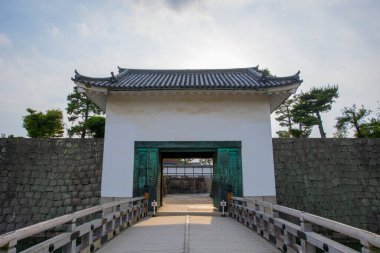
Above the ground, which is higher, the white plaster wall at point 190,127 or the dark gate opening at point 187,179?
the white plaster wall at point 190,127

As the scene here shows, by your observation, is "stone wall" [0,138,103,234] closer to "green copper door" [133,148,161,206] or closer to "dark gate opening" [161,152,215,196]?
"green copper door" [133,148,161,206]

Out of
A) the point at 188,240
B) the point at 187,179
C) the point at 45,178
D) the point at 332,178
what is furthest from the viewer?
the point at 187,179

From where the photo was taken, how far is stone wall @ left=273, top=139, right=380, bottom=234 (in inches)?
441

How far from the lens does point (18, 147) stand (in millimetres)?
11695

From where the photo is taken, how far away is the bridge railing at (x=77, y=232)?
2.46 metres

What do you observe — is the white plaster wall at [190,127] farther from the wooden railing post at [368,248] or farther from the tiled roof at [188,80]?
the wooden railing post at [368,248]

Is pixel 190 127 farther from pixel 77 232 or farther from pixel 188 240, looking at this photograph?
pixel 77 232

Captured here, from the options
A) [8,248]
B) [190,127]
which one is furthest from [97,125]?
[8,248]

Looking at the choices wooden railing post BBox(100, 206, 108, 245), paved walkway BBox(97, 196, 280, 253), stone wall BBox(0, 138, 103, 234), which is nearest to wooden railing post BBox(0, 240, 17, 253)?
paved walkway BBox(97, 196, 280, 253)

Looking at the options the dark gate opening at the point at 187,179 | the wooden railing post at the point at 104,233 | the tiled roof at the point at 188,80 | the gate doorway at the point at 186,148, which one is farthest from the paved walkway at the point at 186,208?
the dark gate opening at the point at 187,179

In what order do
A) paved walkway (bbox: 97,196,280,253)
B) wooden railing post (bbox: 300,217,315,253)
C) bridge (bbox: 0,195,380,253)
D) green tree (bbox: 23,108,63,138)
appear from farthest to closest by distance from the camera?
green tree (bbox: 23,108,63,138) < paved walkway (bbox: 97,196,280,253) < wooden railing post (bbox: 300,217,315,253) < bridge (bbox: 0,195,380,253)

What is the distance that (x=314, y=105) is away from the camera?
930 inches

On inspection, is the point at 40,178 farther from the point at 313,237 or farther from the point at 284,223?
the point at 313,237

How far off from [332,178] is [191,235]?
8.77m
